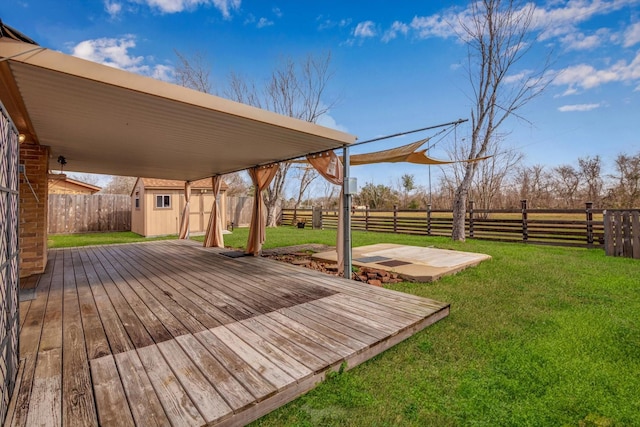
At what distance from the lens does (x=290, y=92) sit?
1577 centimetres

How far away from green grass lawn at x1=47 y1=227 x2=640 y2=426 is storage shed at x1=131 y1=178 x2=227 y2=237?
30.2ft

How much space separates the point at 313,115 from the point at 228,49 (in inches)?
224

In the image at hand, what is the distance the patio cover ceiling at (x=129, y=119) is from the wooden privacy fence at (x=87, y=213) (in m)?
7.56

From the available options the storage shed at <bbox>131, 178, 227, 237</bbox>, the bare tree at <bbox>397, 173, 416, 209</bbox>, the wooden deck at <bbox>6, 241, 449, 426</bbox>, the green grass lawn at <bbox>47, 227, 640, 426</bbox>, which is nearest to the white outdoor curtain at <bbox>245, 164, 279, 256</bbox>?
the wooden deck at <bbox>6, 241, 449, 426</bbox>

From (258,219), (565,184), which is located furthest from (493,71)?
(565,184)

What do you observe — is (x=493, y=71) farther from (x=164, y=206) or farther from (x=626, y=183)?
(x=164, y=206)

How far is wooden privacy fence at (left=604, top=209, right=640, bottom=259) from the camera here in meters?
5.46

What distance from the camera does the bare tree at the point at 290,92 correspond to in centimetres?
1530

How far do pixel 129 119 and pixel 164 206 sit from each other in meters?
9.12

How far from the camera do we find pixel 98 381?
162cm

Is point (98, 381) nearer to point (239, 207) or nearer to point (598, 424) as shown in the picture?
point (598, 424)

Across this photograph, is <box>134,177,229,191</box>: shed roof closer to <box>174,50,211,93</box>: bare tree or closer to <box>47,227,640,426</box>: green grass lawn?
<box>174,50,211,93</box>: bare tree

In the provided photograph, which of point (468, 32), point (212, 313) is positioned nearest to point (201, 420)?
point (212, 313)

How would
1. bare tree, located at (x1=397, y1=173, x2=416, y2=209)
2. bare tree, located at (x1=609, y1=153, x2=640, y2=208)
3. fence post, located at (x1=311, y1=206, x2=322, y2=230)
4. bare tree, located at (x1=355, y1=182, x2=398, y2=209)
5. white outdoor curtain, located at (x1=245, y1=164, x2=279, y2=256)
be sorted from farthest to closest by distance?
bare tree, located at (x1=397, y1=173, x2=416, y2=209), bare tree, located at (x1=355, y1=182, x2=398, y2=209), fence post, located at (x1=311, y1=206, x2=322, y2=230), bare tree, located at (x1=609, y1=153, x2=640, y2=208), white outdoor curtain, located at (x1=245, y1=164, x2=279, y2=256)
